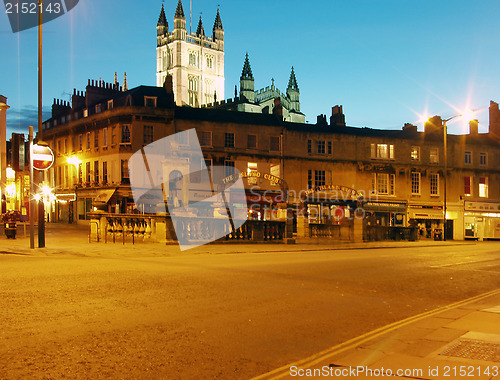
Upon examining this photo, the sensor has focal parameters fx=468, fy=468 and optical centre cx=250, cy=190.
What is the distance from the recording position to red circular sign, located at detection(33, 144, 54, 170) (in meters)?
18.5

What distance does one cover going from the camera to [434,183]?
47594mm

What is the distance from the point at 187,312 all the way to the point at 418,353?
376 cm

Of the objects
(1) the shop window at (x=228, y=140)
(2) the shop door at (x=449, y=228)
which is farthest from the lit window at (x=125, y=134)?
(2) the shop door at (x=449, y=228)

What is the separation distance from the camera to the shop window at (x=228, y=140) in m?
42.9

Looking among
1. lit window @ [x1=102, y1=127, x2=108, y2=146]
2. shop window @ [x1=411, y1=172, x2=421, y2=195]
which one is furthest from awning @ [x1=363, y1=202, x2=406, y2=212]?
lit window @ [x1=102, y1=127, x2=108, y2=146]

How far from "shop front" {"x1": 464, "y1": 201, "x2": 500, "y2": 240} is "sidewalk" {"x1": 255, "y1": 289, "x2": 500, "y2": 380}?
43.3m

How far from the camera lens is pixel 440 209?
46.6 metres

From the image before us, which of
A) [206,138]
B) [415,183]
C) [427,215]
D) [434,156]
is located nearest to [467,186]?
[434,156]

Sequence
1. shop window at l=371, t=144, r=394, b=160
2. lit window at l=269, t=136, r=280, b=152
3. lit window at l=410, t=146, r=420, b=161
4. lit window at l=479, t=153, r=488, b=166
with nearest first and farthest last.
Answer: lit window at l=269, t=136, r=280, b=152, shop window at l=371, t=144, r=394, b=160, lit window at l=410, t=146, r=420, b=161, lit window at l=479, t=153, r=488, b=166

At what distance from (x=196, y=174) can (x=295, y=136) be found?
10082 mm

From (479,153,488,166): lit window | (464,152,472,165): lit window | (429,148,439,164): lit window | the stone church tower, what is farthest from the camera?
the stone church tower

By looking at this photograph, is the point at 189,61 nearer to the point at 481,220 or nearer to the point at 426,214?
the point at 426,214

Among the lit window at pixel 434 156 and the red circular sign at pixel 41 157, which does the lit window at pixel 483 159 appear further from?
the red circular sign at pixel 41 157

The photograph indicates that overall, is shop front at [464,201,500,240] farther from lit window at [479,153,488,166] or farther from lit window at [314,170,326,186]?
lit window at [314,170,326,186]
